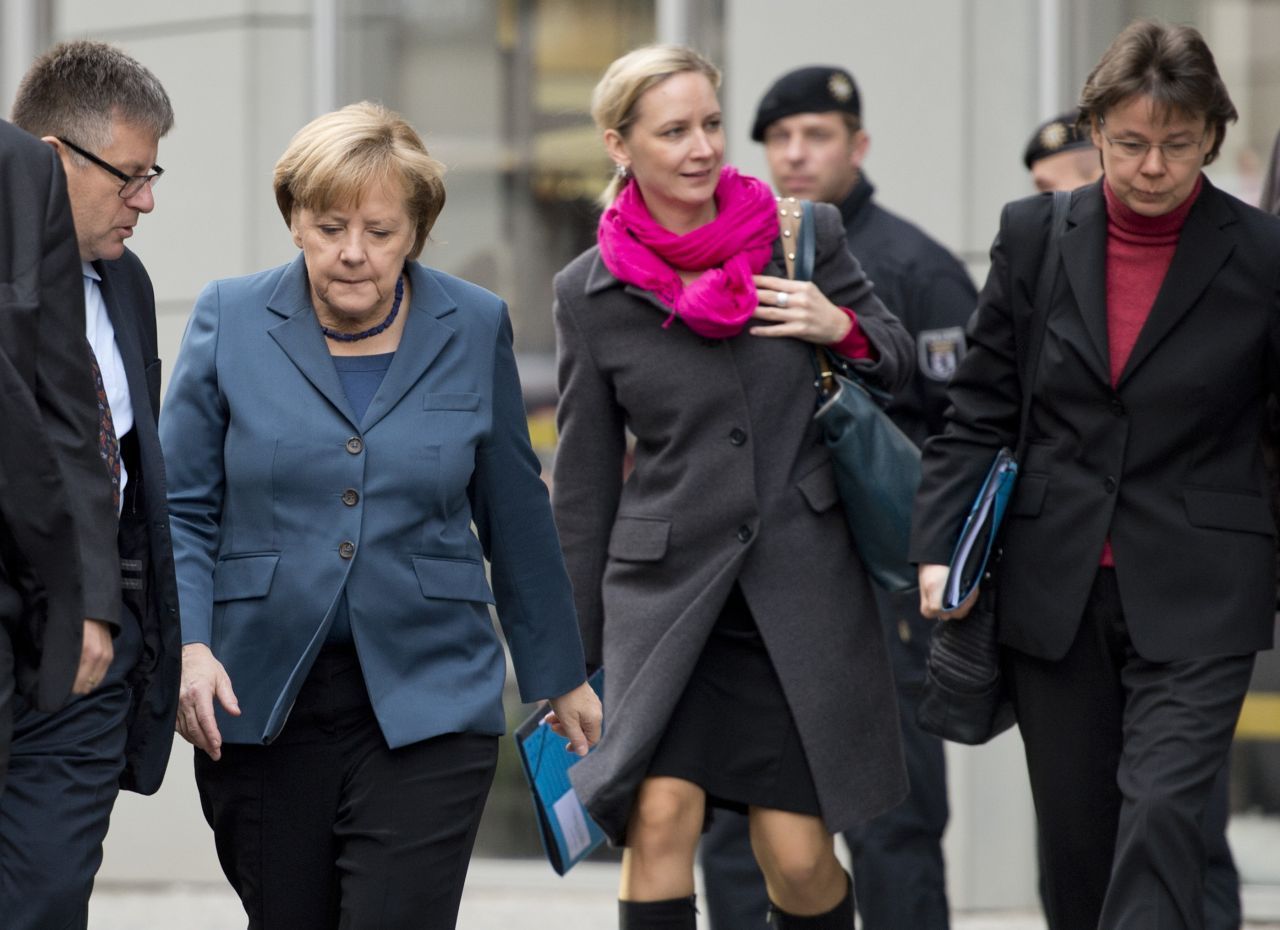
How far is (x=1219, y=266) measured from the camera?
4.38 m

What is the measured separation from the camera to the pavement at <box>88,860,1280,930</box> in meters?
7.23

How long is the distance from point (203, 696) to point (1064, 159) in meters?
3.31

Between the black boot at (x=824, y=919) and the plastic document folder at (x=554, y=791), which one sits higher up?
the plastic document folder at (x=554, y=791)

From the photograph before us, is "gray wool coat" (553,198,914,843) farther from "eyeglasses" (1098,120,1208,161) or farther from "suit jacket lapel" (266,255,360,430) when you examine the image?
"suit jacket lapel" (266,255,360,430)

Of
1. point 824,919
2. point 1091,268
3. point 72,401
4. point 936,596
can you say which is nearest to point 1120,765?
point 936,596

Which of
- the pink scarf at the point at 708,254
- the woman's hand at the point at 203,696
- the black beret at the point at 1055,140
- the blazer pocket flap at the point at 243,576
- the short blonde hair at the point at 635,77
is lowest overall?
the woman's hand at the point at 203,696

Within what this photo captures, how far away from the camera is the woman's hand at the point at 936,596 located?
4566 millimetres

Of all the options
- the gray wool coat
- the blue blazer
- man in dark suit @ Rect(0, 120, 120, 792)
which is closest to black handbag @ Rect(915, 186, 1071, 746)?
the gray wool coat

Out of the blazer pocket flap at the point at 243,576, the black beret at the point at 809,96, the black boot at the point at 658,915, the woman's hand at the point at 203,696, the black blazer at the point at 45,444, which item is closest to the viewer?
the black blazer at the point at 45,444

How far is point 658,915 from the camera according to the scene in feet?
15.4

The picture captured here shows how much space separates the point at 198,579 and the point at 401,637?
0.38 meters

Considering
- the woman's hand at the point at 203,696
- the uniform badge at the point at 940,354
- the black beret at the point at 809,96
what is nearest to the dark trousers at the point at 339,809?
the woman's hand at the point at 203,696

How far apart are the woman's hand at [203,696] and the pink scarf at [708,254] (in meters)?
1.31

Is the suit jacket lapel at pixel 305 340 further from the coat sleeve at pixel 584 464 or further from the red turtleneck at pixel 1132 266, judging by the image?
the red turtleneck at pixel 1132 266
